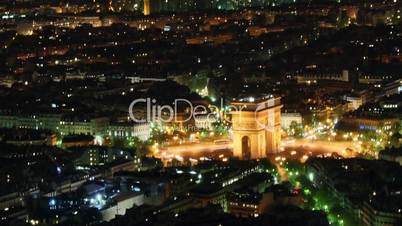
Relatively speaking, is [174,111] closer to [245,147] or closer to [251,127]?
[245,147]

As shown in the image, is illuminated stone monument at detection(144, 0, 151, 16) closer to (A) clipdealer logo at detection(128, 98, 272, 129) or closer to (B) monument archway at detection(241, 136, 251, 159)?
(A) clipdealer logo at detection(128, 98, 272, 129)

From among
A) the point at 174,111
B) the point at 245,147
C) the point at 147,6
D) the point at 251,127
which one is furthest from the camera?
the point at 147,6

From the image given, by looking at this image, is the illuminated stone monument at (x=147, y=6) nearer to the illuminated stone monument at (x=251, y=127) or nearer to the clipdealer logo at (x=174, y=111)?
the clipdealer logo at (x=174, y=111)

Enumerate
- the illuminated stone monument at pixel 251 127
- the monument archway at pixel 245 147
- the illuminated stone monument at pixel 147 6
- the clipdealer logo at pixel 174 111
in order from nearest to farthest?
the illuminated stone monument at pixel 251 127
the monument archway at pixel 245 147
the clipdealer logo at pixel 174 111
the illuminated stone monument at pixel 147 6

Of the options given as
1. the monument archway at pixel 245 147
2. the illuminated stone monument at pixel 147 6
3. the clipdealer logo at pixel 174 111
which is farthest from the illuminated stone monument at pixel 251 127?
the illuminated stone monument at pixel 147 6

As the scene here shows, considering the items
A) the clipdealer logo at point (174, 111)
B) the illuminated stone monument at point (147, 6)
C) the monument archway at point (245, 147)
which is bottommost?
the monument archway at point (245, 147)

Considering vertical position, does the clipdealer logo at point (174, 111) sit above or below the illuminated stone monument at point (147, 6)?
below

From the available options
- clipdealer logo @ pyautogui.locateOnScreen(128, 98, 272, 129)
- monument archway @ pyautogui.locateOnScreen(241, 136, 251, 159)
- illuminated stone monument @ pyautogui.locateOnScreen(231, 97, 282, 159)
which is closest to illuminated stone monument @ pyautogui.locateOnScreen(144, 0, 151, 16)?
clipdealer logo @ pyautogui.locateOnScreen(128, 98, 272, 129)

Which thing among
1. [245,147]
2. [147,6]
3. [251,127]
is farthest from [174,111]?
[147,6]
